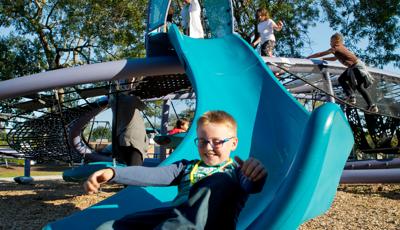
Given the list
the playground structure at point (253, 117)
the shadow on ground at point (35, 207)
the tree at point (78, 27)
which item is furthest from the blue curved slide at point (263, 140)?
the tree at point (78, 27)

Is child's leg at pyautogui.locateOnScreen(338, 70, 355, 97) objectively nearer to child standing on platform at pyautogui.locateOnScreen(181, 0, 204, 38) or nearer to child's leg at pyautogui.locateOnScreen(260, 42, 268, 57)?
child's leg at pyautogui.locateOnScreen(260, 42, 268, 57)

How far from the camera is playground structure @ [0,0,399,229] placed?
64.3 inches

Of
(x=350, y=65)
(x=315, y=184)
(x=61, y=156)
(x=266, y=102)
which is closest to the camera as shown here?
(x=315, y=184)

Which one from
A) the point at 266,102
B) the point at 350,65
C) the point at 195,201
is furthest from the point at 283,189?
the point at 350,65

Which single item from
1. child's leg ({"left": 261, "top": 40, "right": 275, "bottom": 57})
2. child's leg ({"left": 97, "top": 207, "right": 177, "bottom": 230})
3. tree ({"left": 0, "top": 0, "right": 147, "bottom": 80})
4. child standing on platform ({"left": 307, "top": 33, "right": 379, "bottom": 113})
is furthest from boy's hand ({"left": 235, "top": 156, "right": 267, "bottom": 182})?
tree ({"left": 0, "top": 0, "right": 147, "bottom": 80})

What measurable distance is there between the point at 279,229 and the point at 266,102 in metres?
1.69

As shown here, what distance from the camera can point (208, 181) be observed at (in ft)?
6.20

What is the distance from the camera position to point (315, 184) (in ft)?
5.36

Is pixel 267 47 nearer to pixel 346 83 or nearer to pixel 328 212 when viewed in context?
pixel 346 83

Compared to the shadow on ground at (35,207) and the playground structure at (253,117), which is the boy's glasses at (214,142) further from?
the shadow on ground at (35,207)

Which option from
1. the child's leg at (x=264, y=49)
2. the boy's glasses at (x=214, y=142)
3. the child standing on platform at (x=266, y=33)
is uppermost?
the child standing on platform at (x=266, y=33)

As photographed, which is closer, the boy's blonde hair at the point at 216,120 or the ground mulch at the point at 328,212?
the boy's blonde hair at the point at 216,120

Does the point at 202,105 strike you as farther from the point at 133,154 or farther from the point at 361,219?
the point at 361,219

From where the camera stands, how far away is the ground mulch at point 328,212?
4.12 metres
